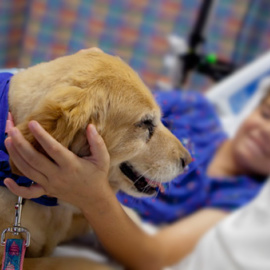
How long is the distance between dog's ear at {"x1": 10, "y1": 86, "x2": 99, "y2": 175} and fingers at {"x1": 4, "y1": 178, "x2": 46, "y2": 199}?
2 centimetres

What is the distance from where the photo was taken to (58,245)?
2.14ft

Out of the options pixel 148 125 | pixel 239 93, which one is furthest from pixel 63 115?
pixel 239 93

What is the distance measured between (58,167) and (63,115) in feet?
0.25

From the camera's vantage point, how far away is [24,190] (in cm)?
52

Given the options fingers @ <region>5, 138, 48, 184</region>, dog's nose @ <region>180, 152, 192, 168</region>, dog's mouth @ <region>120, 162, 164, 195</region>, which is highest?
fingers @ <region>5, 138, 48, 184</region>

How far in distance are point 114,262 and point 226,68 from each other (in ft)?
3.97

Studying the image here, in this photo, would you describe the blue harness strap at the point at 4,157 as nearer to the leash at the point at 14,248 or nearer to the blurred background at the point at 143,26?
the leash at the point at 14,248

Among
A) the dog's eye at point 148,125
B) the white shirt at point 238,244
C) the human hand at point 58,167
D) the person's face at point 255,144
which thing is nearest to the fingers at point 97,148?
the human hand at point 58,167

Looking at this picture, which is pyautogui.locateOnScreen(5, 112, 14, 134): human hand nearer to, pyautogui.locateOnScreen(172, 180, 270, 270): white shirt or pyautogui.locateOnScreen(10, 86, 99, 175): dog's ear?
pyautogui.locateOnScreen(10, 86, 99, 175): dog's ear

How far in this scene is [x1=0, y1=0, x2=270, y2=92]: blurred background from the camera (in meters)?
1.64

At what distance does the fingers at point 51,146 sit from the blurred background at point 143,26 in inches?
41.4

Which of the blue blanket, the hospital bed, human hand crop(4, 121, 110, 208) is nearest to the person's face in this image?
the blue blanket

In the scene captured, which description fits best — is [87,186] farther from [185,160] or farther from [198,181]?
[198,181]

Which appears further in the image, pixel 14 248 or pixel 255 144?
pixel 255 144
